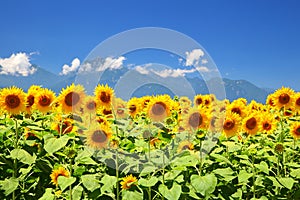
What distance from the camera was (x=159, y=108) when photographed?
14.0 ft

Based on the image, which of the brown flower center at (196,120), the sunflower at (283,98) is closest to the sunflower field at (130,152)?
the brown flower center at (196,120)

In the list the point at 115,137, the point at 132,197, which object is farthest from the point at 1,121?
the point at 132,197

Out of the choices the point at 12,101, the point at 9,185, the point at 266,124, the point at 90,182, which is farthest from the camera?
the point at 266,124

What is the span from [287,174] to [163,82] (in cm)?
196

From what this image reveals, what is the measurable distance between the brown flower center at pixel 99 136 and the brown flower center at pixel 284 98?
3.03 m

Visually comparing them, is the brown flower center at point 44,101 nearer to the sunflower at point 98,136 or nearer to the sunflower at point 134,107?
the sunflower at point 134,107

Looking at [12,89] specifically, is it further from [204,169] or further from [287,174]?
[287,174]

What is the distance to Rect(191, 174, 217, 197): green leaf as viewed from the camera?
11.7 ft

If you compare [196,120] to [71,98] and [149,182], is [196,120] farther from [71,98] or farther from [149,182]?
[71,98]

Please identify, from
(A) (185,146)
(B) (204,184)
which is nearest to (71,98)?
(A) (185,146)

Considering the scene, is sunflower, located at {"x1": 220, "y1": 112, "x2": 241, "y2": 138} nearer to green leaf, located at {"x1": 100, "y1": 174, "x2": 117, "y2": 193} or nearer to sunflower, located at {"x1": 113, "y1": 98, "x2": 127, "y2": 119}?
sunflower, located at {"x1": 113, "y1": 98, "x2": 127, "y2": 119}

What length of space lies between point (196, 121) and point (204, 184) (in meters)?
0.87

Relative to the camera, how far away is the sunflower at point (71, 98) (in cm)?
430

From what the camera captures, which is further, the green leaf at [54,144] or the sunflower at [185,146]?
the sunflower at [185,146]
